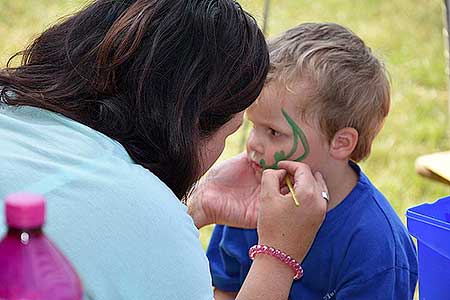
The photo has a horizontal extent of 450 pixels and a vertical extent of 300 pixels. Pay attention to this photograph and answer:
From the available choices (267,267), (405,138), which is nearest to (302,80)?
(267,267)

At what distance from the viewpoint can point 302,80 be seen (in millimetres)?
1976

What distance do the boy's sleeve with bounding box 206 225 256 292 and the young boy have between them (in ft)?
0.57

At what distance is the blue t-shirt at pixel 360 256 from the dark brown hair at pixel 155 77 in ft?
2.01

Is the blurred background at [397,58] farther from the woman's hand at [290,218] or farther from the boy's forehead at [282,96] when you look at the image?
the woman's hand at [290,218]

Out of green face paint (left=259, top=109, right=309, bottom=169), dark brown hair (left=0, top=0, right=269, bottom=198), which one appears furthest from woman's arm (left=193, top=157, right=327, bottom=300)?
dark brown hair (left=0, top=0, right=269, bottom=198)

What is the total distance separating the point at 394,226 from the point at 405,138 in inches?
91.5

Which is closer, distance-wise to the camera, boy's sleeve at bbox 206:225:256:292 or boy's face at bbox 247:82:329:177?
boy's face at bbox 247:82:329:177

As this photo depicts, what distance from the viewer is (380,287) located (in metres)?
1.92

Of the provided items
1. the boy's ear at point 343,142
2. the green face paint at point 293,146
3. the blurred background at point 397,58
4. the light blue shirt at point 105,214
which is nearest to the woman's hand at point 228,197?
the green face paint at point 293,146

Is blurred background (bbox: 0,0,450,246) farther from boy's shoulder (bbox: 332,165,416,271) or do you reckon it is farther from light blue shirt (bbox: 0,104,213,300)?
light blue shirt (bbox: 0,104,213,300)

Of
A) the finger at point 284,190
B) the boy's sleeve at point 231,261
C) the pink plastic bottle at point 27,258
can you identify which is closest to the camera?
the pink plastic bottle at point 27,258

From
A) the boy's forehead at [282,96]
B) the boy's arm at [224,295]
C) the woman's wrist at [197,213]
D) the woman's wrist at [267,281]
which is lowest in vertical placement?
→ the boy's arm at [224,295]

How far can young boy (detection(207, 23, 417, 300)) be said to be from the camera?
1.96 metres

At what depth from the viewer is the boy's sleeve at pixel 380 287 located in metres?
1.92
